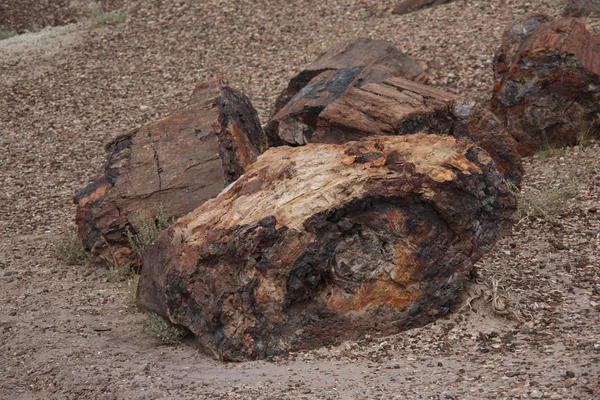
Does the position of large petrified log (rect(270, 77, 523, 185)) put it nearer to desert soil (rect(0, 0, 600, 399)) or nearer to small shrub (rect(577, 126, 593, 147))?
desert soil (rect(0, 0, 600, 399))

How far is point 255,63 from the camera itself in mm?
12703

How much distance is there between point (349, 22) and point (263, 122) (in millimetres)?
3433

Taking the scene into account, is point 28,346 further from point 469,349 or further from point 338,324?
point 469,349

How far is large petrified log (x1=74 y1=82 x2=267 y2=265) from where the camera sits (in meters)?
7.77

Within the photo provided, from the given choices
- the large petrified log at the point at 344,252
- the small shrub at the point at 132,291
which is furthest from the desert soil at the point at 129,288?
the large petrified log at the point at 344,252

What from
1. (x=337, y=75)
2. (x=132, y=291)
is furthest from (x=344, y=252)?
(x=337, y=75)

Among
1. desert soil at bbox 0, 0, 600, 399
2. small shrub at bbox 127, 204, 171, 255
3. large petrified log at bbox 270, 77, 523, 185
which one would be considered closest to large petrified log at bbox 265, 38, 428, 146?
large petrified log at bbox 270, 77, 523, 185

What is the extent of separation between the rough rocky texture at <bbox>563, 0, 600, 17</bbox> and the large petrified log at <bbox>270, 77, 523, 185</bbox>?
4212mm

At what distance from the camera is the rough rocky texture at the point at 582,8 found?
11.5 meters

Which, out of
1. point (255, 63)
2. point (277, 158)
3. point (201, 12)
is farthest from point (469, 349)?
point (201, 12)

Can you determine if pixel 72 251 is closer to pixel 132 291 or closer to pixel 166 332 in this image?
pixel 132 291

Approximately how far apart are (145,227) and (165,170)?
0.64m

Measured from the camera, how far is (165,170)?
7.96 meters

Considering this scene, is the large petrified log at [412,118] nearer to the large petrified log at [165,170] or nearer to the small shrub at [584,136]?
the large petrified log at [165,170]
